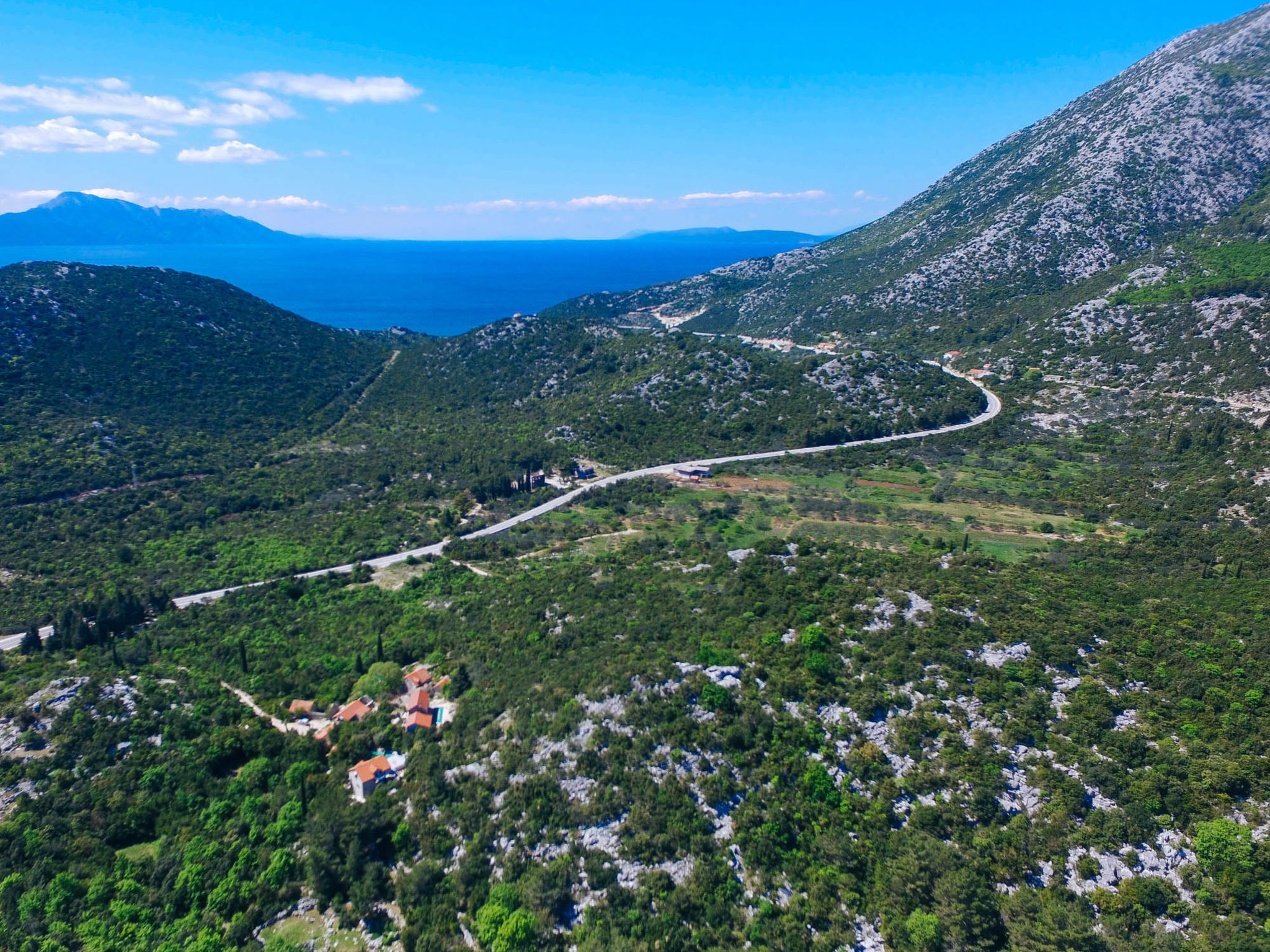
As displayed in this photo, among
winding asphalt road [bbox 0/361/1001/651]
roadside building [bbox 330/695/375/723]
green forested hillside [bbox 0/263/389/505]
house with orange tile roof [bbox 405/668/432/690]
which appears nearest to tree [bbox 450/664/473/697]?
house with orange tile roof [bbox 405/668/432/690]

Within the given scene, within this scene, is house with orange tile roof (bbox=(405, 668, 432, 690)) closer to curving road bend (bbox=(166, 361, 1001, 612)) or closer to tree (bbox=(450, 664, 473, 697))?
tree (bbox=(450, 664, 473, 697))

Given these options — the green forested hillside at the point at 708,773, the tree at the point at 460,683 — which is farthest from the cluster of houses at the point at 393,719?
the green forested hillside at the point at 708,773

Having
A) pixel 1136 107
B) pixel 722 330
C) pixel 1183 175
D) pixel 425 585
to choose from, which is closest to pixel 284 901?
pixel 425 585

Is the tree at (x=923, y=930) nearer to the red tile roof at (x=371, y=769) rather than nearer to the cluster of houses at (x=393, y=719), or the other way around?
the cluster of houses at (x=393, y=719)

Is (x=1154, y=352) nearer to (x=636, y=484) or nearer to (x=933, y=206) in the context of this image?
(x=636, y=484)

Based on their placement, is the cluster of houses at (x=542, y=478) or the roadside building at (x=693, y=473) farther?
the roadside building at (x=693, y=473)

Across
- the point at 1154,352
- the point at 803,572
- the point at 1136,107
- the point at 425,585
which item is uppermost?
the point at 1136,107
